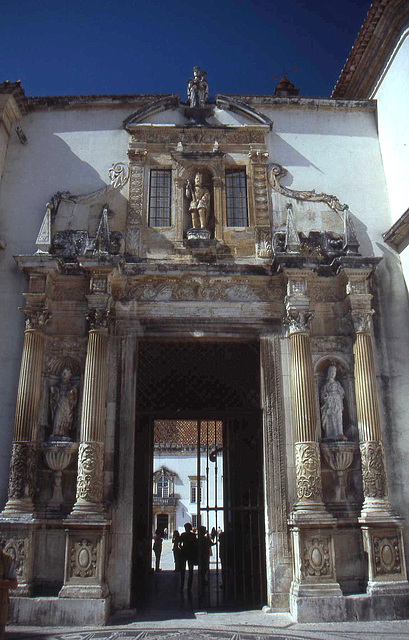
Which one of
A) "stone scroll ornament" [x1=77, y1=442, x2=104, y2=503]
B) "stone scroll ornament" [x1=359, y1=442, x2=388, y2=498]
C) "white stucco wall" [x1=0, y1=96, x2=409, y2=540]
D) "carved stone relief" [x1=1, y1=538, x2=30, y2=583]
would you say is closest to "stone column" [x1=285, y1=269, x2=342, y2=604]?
"stone scroll ornament" [x1=359, y1=442, x2=388, y2=498]

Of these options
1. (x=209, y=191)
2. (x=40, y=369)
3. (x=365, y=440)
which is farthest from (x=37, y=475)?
(x=209, y=191)

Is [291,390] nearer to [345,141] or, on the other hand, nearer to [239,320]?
[239,320]

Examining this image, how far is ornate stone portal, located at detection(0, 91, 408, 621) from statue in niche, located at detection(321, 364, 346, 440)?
2 cm

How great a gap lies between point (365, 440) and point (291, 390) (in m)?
1.47

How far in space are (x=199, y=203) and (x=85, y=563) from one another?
6669 millimetres

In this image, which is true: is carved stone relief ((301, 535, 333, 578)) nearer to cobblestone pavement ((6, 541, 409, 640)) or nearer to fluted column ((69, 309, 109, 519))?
cobblestone pavement ((6, 541, 409, 640))

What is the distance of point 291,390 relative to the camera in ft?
31.6

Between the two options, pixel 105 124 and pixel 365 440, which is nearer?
pixel 365 440

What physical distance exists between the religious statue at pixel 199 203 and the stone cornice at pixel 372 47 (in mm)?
4415

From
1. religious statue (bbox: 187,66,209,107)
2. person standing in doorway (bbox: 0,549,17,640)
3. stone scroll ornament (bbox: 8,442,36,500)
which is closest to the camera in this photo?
person standing in doorway (bbox: 0,549,17,640)

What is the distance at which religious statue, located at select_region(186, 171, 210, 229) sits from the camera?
10656mm

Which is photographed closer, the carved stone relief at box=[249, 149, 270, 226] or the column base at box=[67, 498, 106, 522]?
the column base at box=[67, 498, 106, 522]

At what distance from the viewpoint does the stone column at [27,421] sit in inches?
340

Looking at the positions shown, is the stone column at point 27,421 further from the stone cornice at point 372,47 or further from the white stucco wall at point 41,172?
the stone cornice at point 372,47
